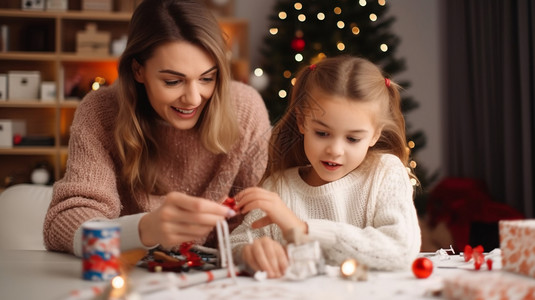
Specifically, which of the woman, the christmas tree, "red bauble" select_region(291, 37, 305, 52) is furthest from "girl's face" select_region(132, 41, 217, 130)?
"red bauble" select_region(291, 37, 305, 52)

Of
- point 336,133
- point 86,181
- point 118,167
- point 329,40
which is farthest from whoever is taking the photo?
point 329,40

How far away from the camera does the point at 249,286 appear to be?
1.12 metres

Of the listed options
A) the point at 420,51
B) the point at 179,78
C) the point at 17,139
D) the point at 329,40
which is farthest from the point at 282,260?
the point at 420,51

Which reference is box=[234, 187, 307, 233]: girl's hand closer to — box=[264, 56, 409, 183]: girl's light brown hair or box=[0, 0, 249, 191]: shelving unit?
box=[264, 56, 409, 183]: girl's light brown hair

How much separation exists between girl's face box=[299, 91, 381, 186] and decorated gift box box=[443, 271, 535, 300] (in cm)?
46

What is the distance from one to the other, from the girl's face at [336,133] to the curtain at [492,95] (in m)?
3.05

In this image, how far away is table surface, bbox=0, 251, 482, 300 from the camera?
1.06 metres

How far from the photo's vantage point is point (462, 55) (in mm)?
4828

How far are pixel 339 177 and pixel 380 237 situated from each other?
0.86ft

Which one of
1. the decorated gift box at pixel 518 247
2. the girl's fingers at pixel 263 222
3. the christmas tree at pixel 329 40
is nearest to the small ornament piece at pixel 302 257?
the girl's fingers at pixel 263 222

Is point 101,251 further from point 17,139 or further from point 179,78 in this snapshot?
point 17,139

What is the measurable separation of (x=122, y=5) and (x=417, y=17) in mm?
2481

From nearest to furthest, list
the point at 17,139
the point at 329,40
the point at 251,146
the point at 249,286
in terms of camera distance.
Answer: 1. the point at 249,286
2. the point at 251,146
3. the point at 329,40
4. the point at 17,139

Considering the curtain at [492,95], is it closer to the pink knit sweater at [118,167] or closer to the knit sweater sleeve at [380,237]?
the pink knit sweater at [118,167]
